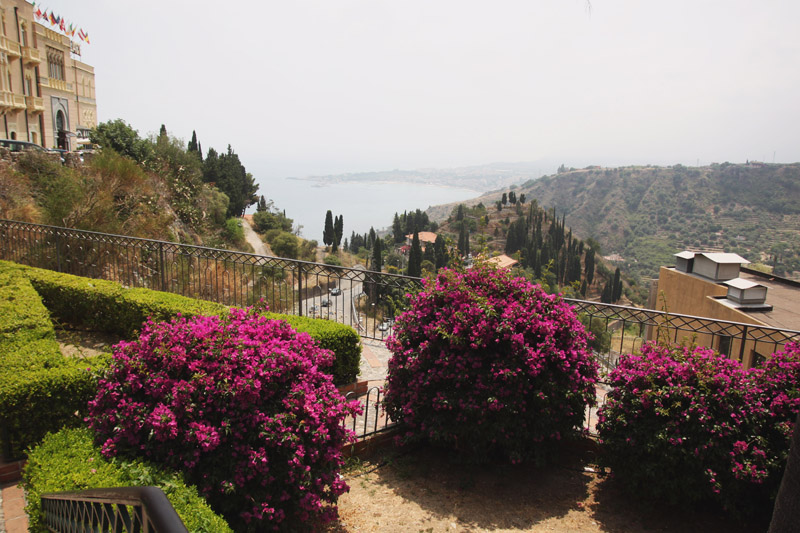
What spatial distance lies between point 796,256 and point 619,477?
347ft

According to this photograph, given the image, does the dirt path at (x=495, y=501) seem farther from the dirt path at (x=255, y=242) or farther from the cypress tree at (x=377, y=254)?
the cypress tree at (x=377, y=254)

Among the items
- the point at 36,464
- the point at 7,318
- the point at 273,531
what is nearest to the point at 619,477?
the point at 273,531

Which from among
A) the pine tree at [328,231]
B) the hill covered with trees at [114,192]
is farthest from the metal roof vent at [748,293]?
Result: the pine tree at [328,231]

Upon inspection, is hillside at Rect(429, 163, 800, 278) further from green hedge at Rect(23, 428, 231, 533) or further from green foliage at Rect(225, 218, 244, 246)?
green hedge at Rect(23, 428, 231, 533)

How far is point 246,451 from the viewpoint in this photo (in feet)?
10.5

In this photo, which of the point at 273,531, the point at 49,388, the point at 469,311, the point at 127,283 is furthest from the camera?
the point at 127,283

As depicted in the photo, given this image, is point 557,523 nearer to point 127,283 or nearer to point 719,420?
point 719,420

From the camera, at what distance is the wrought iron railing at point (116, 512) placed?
4.08ft

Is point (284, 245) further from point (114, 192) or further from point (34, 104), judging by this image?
point (114, 192)

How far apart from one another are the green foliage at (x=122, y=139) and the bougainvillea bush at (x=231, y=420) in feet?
69.9

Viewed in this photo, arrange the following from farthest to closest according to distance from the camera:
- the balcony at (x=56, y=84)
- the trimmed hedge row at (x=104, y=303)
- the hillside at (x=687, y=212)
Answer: the hillside at (x=687, y=212) → the balcony at (x=56, y=84) → the trimmed hedge row at (x=104, y=303)

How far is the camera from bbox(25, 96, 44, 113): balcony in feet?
115

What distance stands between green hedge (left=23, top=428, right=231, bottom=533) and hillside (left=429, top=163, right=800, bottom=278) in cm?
9268

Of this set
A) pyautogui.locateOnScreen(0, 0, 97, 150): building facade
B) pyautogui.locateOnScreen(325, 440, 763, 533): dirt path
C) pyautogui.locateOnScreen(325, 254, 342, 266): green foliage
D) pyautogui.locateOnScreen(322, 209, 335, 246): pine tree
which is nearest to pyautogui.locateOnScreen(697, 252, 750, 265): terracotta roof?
pyautogui.locateOnScreen(325, 440, 763, 533): dirt path
